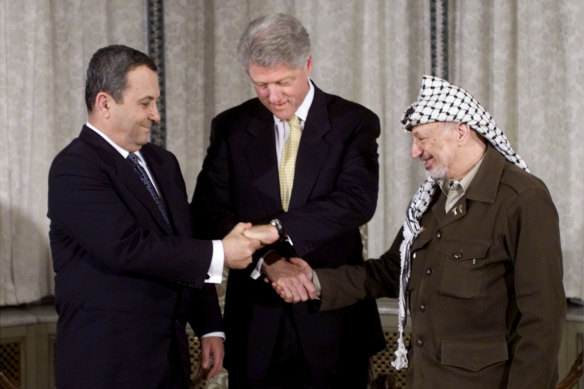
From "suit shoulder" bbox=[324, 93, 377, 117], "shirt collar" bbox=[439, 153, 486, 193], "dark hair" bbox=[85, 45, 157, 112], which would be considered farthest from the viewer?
"suit shoulder" bbox=[324, 93, 377, 117]

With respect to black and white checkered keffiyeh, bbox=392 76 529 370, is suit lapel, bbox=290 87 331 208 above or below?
below

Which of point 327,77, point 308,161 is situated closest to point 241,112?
point 308,161

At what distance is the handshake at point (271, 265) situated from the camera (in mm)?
3121

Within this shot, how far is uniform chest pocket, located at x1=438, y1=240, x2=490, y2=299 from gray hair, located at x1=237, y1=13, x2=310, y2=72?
2.75ft

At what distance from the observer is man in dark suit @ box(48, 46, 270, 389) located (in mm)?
2912

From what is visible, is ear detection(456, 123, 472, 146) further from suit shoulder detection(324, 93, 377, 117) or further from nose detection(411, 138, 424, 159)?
suit shoulder detection(324, 93, 377, 117)

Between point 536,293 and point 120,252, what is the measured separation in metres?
1.13

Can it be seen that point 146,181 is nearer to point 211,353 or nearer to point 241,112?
point 241,112

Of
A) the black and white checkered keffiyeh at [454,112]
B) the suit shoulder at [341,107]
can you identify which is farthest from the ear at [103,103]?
the black and white checkered keffiyeh at [454,112]

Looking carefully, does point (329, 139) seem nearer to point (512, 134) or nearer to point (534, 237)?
point (534, 237)

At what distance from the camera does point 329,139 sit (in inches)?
131

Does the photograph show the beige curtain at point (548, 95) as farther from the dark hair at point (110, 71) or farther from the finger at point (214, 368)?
the dark hair at point (110, 71)

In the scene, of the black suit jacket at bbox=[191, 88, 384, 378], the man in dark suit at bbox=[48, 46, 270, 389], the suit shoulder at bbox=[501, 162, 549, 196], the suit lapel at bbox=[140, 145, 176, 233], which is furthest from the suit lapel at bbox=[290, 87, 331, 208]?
the suit shoulder at bbox=[501, 162, 549, 196]

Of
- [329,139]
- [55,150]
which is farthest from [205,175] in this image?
[55,150]
